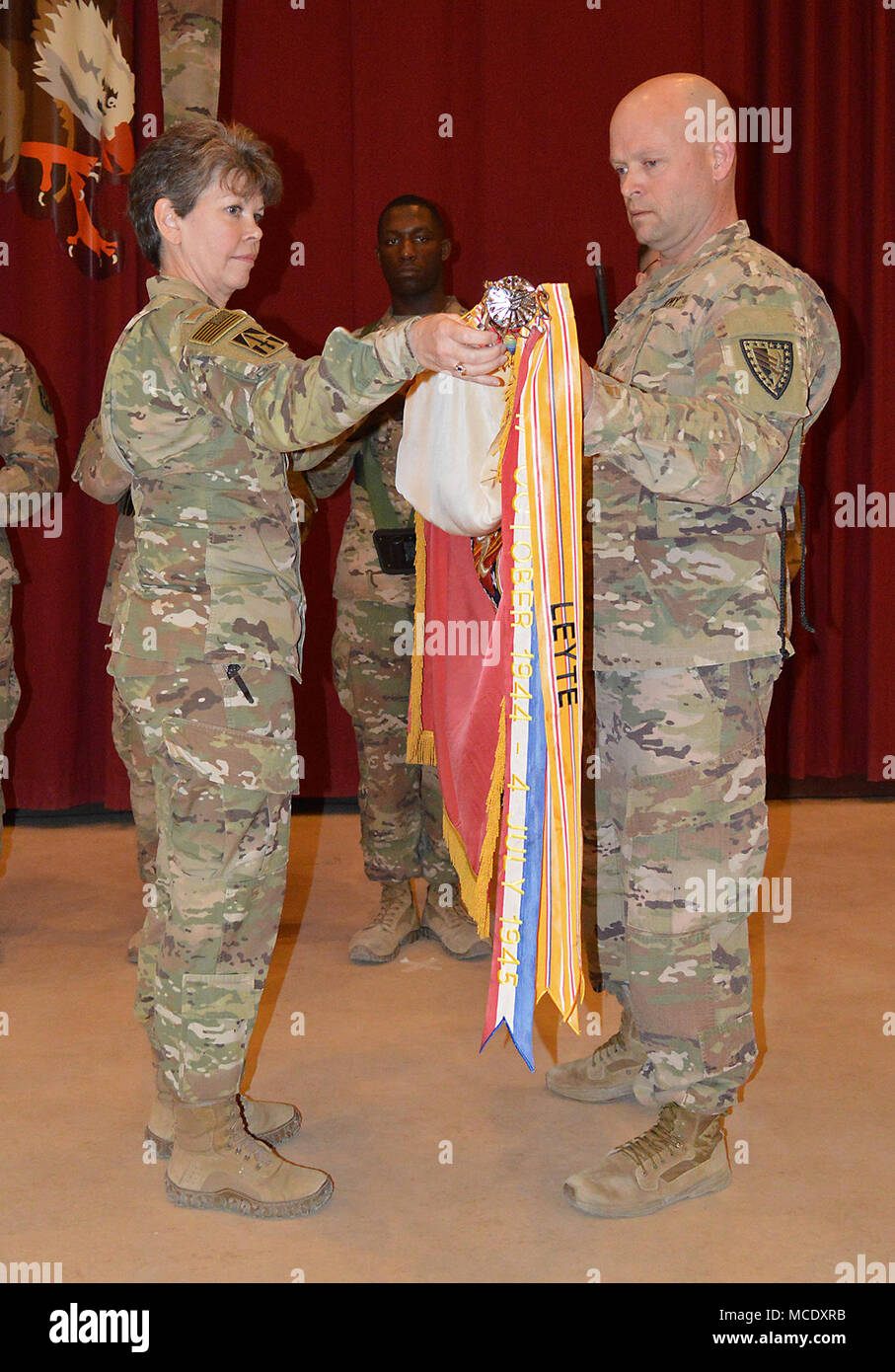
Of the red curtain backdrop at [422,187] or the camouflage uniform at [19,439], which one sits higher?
the red curtain backdrop at [422,187]

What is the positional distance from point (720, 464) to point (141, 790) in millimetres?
1857

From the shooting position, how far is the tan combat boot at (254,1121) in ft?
7.34

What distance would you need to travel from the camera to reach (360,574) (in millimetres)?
3268

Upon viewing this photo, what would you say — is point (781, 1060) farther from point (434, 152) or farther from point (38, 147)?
point (38, 147)

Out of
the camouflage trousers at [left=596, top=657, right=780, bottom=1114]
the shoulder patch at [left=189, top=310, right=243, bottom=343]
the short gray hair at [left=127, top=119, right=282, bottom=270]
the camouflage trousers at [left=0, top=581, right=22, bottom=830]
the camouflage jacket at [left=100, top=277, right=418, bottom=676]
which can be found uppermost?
the short gray hair at [left=127, top=119, right=282, bottom=270]

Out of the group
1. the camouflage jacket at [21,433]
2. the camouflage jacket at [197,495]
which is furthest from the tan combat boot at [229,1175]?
the camouflage jacket at [21,433]

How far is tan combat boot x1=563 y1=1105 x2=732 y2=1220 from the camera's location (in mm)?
2055

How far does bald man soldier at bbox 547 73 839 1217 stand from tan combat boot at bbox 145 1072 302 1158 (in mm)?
535

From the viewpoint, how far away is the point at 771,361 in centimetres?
183

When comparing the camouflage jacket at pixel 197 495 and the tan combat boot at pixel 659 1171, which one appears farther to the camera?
the tan combat boot at pixel 659 1171

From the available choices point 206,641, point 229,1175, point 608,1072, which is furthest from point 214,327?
point 608,1072

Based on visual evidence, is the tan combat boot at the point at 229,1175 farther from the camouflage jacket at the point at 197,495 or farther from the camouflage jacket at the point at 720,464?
the camouflage jacket at the point at 720,464

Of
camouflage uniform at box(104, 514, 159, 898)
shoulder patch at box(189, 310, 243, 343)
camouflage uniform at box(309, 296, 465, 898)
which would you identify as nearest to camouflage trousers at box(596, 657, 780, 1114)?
shoulder patch at box(189, 310, 243, 343)

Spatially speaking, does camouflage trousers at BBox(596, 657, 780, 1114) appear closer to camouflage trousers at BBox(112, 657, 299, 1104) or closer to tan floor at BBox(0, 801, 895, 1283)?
tan floor at BBox(0, 801, 895, 1283)
